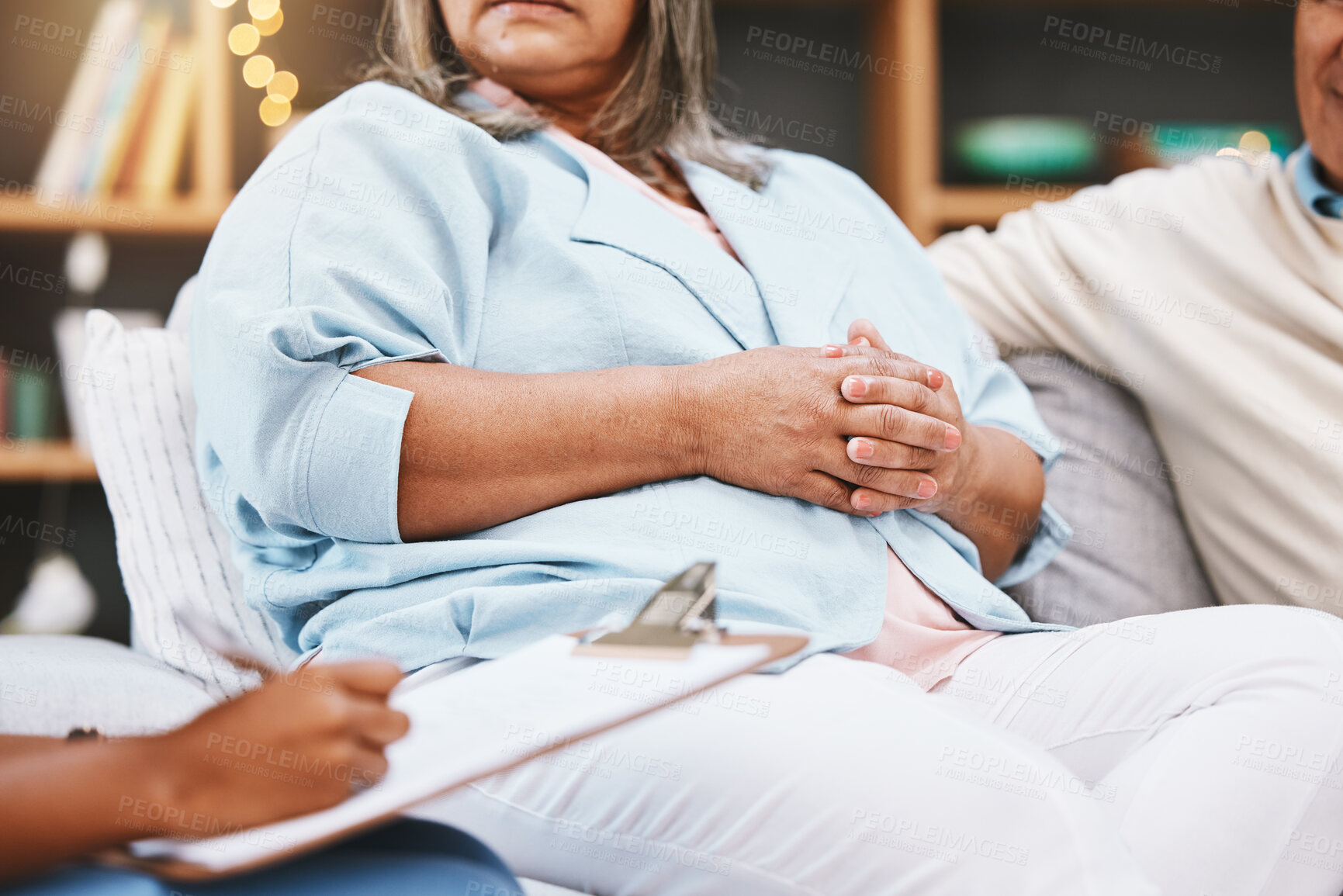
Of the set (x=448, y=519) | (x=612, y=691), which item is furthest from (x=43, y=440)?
(x=612, y=691)

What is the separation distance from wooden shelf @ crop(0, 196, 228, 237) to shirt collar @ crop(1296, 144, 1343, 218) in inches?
64.5

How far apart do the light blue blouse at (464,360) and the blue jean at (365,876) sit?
26cm

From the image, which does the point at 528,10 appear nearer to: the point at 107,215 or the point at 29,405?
the point at 107,215

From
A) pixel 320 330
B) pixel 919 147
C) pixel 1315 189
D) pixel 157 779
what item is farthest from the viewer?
pixel 919 147

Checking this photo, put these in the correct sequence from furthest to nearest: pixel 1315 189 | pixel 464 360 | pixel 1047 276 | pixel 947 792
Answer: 1. pixel 1047 276
2. pixel 1315 189
3. pixel 464 360
4. pixel 947 792

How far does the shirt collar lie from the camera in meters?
1.13

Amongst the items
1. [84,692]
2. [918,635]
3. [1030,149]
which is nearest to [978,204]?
[1030,149]

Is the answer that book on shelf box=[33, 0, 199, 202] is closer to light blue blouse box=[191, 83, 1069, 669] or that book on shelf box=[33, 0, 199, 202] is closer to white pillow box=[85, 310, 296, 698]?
white pillow box=[85, 310, 296, 698]

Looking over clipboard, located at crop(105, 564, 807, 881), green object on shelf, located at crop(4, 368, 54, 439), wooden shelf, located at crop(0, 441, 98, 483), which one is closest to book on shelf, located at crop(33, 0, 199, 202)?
green object on shelf, located at crop(4, 368, 54, 439)

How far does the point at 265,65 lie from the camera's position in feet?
6.73

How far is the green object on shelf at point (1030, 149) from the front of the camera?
78.5 inches

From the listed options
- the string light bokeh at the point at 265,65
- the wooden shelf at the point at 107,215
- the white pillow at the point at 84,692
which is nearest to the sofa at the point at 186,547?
the white pillow at the point at 84,692

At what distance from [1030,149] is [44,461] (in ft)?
6.37

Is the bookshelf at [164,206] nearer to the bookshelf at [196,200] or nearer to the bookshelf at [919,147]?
the bookshelf at [196,200]
